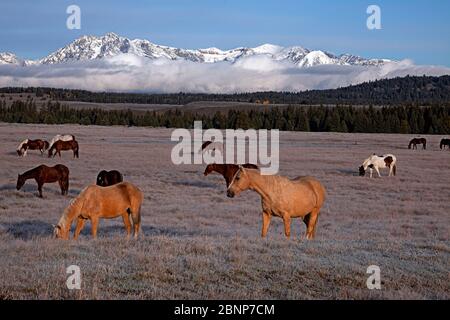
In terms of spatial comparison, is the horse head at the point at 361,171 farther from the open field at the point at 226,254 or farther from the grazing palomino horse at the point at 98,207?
the grazing palomino horse at the point at 98,207

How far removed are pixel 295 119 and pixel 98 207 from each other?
102290mm

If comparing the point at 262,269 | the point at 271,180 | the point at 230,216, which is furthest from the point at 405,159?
the point at 262,269

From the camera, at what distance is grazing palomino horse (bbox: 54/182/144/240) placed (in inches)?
545

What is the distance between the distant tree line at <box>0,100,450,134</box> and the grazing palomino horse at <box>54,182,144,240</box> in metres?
94.3

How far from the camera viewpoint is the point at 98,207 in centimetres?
1407

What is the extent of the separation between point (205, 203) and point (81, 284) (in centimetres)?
1577

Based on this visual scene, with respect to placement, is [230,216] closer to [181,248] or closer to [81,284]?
[181,248]

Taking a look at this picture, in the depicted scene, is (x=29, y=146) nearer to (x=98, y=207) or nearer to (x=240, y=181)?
(x=98, y=207)

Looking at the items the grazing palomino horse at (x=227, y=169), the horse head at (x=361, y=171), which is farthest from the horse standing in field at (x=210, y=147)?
the grazing palomino horse at (x=227, y=169)

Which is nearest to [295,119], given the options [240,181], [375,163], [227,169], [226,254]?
[375,163]

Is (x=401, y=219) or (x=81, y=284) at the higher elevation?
(x=81, y=284)

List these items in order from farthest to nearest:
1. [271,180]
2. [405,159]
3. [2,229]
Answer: [405,159]
[2,229]
[271,180]

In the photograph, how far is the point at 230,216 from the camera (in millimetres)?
21016

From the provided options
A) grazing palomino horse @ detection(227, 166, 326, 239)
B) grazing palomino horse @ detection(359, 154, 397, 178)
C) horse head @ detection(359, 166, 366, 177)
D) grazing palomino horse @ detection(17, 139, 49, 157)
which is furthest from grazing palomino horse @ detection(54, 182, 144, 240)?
grazing palomino horse @ detection(17, 139, 49, 157)
